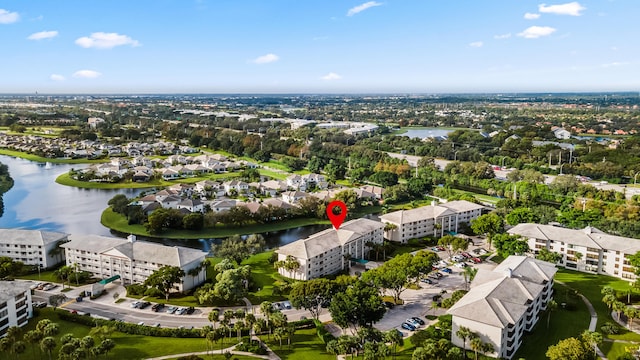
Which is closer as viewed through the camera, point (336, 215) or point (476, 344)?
point (476, 344)

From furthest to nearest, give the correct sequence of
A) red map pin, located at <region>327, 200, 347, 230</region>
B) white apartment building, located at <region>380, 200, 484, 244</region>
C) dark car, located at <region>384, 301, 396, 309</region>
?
white apartment building, located at <region>380, 200, 484, 244</region>
red map pin, located at <region>327, 200, 347, 230</region>
dark car, located at <region>384, 301, 396, 309</region>

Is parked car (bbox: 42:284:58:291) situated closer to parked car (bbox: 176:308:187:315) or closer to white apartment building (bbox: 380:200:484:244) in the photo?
parked car (bbox: 176:308:187:315)

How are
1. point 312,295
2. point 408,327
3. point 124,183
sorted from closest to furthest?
point 408,327
point 312,295
point 124,183

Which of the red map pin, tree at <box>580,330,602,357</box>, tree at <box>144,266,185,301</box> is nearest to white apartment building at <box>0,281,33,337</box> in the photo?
tree at <box>144,266,185,301</box>

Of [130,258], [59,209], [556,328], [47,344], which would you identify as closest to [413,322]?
[556,328]

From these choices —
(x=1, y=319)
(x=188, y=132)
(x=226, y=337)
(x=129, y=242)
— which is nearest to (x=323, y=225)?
(x=129, y=242)

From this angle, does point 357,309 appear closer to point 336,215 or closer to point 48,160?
point 336,215
